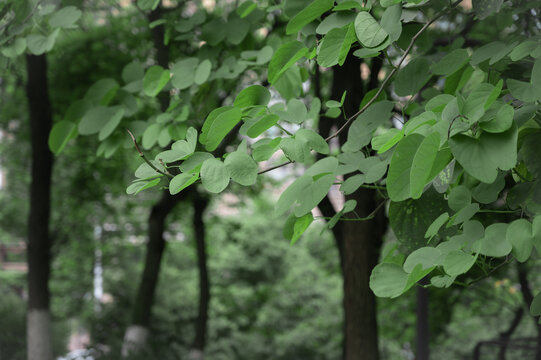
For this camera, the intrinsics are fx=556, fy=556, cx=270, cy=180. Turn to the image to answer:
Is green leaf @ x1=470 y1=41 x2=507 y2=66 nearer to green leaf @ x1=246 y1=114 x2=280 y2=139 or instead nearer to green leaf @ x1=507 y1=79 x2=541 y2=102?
green leaf @ x1=507 y1=79 x2=541 y2=102

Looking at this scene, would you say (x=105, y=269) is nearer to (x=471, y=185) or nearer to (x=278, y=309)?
(x=278, y=309)

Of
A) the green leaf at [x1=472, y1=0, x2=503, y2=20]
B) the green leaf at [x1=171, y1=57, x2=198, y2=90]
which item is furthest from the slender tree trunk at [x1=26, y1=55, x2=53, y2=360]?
the green leaf at [x1=472, y1=0, x2=503, y2=20]

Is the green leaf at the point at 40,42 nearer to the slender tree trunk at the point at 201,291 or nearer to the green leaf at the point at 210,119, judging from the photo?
the green leaf at the point at 210,119

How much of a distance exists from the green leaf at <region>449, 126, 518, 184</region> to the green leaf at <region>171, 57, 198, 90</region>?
187cm

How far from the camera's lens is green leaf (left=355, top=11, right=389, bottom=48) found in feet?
5.92

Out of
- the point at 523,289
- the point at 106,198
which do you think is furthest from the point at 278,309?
the point at 523,289

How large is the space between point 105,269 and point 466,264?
14.7 m

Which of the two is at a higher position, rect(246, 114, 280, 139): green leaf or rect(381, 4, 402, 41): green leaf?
rect(381, 4, 402, 41): green leaf

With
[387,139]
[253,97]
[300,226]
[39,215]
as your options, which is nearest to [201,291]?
[39,215]

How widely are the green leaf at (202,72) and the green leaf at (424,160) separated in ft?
5.62

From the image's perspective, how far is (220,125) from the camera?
185cm

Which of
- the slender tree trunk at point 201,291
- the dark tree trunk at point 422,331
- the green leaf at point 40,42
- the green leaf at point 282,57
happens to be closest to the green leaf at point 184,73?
the green leaf at point 40,42

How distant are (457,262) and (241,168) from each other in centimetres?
73

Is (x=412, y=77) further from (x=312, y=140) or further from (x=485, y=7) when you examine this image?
(x=312, y=140)
